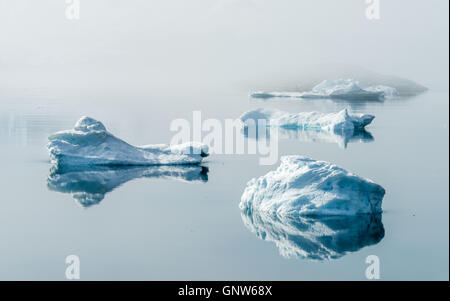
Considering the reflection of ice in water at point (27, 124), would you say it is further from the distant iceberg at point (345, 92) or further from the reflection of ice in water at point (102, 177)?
the distant iceberg at point (345, 92)

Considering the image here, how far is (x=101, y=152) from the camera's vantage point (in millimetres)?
20688

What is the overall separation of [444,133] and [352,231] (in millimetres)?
21154

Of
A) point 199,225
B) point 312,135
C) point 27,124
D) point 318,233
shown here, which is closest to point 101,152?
point 199,225

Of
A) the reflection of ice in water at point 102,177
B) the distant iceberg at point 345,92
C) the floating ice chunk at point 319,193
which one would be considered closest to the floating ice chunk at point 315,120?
the reflection of ice in water at point 102,177

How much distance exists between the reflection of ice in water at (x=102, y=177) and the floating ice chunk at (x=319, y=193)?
484 centimetres

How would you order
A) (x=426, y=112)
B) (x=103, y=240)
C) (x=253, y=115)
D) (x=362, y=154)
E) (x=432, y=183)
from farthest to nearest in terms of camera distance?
(x=426, y=112), (x=253, y=115), (x=362, y=154), (x=432, y=183), (x=103, y=240)

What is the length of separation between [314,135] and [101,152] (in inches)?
502

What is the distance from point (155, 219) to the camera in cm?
1428

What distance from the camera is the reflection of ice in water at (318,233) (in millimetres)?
11820

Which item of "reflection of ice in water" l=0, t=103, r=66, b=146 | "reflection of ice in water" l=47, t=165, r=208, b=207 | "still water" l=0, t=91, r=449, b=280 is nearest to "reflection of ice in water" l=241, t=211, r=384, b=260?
"still water" l=0, t=91, r=449, b=280

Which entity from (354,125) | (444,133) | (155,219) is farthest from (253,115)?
(155,219)

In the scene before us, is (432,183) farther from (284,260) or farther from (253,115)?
(253,115)

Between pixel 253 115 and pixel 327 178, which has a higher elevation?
pixel 253 115

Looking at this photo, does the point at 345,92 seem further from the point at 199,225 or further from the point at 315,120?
the point at 199,225
